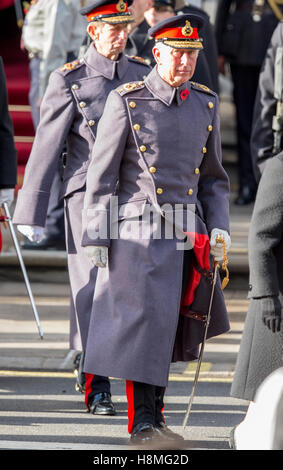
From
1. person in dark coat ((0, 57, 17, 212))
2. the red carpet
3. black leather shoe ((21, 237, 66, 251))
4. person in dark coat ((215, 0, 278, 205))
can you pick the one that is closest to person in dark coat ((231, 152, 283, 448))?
person in dark coat ((0, 57, 17, 212))

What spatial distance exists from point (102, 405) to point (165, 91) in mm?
1579

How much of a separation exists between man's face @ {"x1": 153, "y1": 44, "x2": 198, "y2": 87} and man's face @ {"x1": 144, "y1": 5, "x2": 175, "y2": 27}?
71.7 inches

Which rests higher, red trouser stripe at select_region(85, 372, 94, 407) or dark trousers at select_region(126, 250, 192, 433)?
dark trousers at select_region(126, 250, 192, 433)

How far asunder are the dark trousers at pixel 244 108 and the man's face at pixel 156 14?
8.61 feet

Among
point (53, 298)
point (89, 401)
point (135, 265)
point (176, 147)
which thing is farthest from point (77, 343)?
point (53, 298)

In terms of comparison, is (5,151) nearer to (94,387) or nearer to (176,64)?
(94,387)

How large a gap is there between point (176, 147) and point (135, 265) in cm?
Answer: 53

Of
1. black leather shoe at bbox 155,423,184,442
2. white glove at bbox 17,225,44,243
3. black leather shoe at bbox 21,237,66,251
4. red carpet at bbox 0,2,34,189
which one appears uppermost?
white glove at bbox 17,225,44,243

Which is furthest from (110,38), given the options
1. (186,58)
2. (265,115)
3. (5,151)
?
(265,115)

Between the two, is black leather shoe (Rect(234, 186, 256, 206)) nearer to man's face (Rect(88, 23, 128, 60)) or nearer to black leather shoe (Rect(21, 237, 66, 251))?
black leather shoe (Rect(21, 237, 66, 251))

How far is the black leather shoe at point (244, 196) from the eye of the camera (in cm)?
953

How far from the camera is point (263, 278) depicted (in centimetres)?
468

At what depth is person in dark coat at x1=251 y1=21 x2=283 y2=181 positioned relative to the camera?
688 cm

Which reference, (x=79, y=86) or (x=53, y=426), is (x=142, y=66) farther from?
(x=53, y=426)
